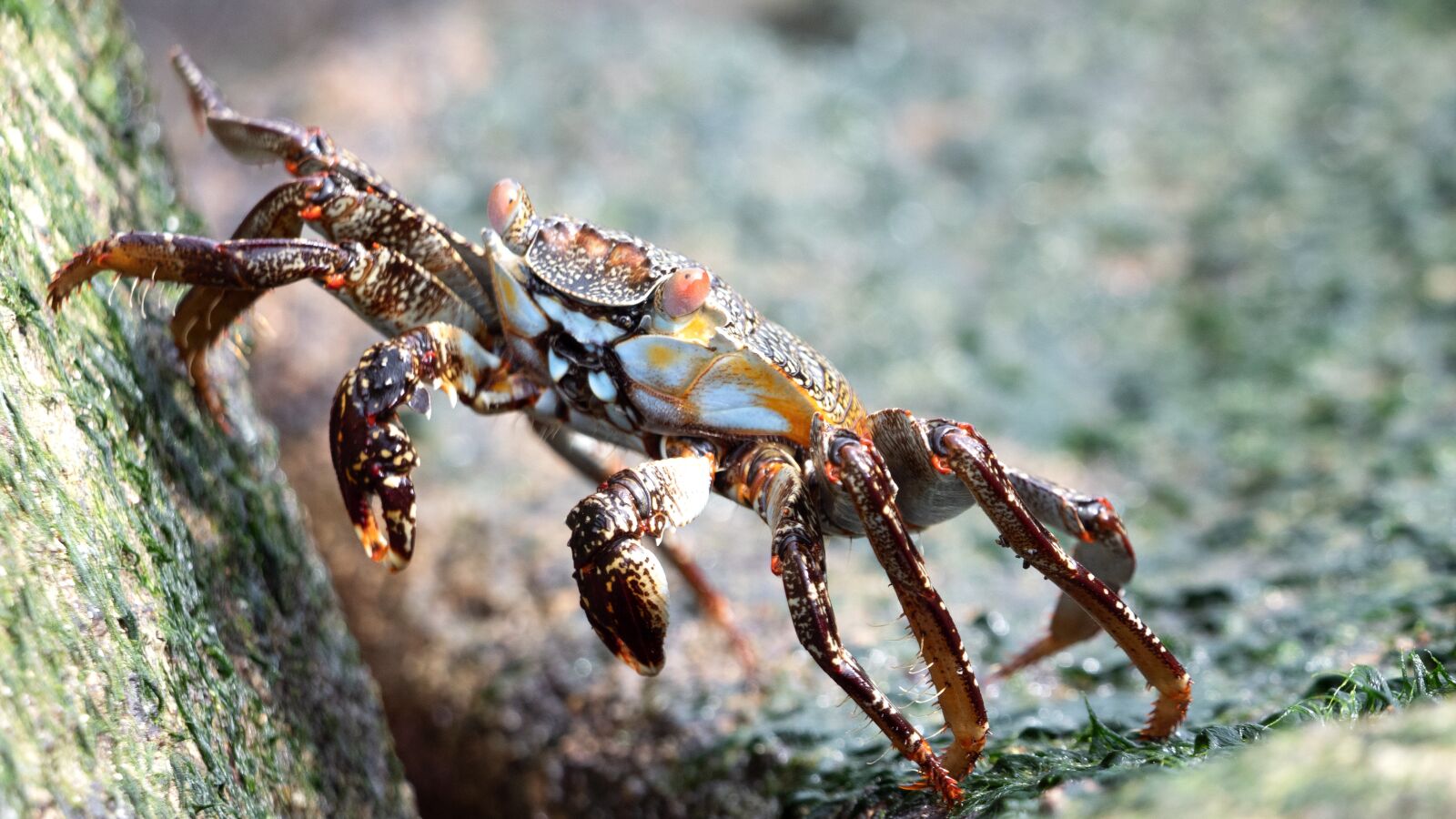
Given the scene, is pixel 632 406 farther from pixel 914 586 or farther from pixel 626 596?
pixel 914 586

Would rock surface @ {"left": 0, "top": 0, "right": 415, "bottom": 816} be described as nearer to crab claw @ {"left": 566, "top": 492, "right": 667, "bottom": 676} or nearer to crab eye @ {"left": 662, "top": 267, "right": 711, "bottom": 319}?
crab claw @ {"left": 566, "top": 492, "right": 667, "bottom": 676}

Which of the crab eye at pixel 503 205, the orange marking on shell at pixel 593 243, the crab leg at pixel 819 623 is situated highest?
the crab eye at pixel 503 205

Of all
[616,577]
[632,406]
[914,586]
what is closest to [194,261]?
[632,406]

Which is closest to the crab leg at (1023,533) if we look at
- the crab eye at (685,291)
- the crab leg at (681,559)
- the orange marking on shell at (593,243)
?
the crab eye at (685,291)

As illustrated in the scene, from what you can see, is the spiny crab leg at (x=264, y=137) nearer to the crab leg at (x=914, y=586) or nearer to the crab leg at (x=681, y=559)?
the crab leg at (x=681, y=559)

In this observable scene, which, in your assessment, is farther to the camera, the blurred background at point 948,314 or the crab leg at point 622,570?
the blurred background at point 948,314

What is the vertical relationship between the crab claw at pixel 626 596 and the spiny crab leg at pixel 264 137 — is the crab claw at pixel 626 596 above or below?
below

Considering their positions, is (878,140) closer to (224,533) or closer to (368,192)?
(368,192)

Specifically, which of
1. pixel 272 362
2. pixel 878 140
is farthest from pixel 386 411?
pixel 878 140
